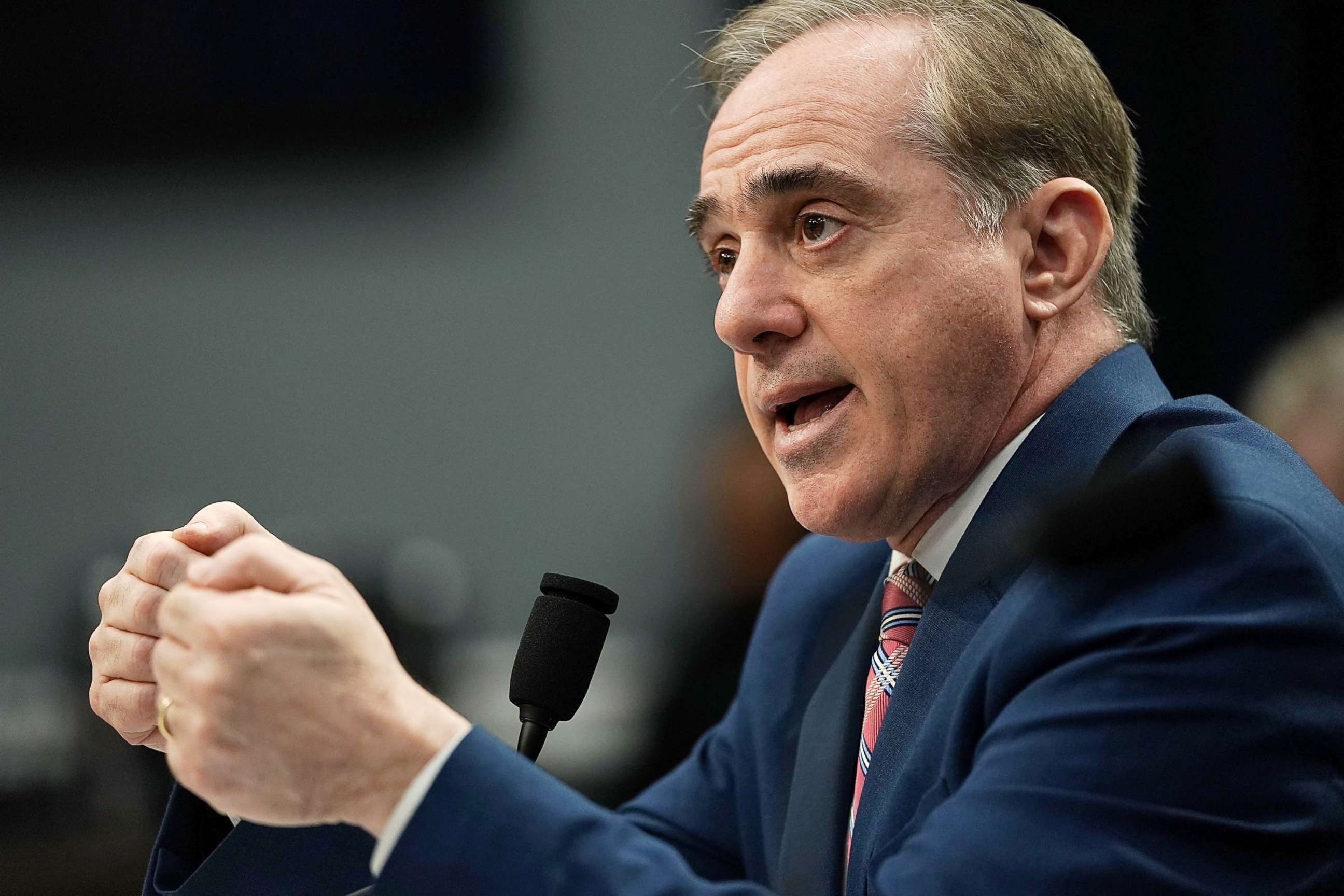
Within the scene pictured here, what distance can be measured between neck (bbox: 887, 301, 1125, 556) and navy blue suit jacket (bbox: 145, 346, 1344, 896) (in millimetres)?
62

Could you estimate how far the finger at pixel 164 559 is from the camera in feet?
4.60

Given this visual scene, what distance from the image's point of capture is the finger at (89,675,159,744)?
141 centimetres

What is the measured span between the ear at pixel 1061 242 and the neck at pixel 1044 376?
0.02m

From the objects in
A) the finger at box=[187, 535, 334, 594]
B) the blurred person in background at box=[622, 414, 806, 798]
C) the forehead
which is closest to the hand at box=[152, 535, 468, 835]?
the finger at box=[187, 535, 334, 594]

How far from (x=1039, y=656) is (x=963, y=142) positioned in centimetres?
58

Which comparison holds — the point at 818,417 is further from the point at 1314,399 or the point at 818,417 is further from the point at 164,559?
the point at 1314,399

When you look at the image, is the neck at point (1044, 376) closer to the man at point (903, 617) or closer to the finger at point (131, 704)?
the man at point (903, 617)

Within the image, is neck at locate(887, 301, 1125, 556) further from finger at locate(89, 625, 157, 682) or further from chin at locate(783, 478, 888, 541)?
finger at locate(89, 625, 157, 682)

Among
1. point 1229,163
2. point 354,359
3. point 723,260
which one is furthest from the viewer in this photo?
point 354,359

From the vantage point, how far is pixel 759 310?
153 centimetres

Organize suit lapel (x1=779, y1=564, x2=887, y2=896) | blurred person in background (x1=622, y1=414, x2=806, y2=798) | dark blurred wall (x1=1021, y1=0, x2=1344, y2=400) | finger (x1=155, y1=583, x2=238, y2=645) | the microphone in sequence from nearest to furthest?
finger (x1=155, y1=583, x2=238, y2=645), the microphone, suit lapel (x1=779, y1=564, x2=887, y2=896), blurred person in background (x1=622, y1=414, x2=806, y2=798), dark blurred wall (x1=1021, y1=0, x2=1344, y2=400)

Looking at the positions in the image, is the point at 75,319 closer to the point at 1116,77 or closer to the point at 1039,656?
the point at 1116,77

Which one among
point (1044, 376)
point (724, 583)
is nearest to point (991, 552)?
point (1044, 376)

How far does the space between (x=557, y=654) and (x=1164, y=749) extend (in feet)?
1.79
